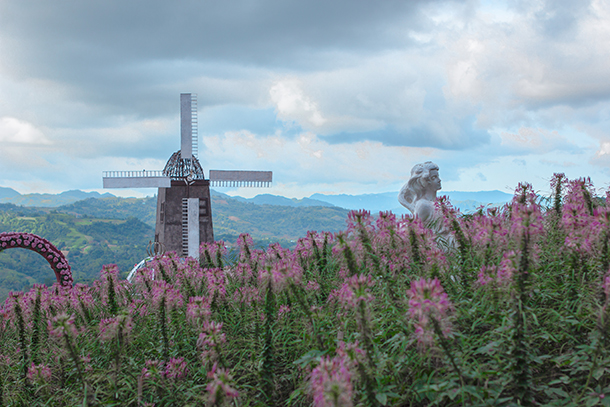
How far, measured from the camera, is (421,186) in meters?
6.32

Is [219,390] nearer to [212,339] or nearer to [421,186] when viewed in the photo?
[212,339]

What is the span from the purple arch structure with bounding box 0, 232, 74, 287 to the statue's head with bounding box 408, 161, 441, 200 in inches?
308

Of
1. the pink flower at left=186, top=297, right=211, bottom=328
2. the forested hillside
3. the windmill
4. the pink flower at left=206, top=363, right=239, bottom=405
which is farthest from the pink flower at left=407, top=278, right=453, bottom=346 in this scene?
the forested hillside

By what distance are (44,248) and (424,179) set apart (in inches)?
343

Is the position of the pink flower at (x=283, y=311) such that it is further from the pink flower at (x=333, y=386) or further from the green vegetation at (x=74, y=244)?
the green vegetation at (x=74, y=244)

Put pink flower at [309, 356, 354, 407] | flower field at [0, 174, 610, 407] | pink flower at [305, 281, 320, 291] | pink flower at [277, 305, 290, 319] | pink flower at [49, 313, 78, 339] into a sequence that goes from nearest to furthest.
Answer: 1. pink flower at [309, 356, 354, 407]
2. flower field at [0, 174, 610, 407]
3. pink flower at [49, 313, 78, 339]
4. pink flower at [277, 305, 290, 319]
5. pink flower at [305, 281, 320, 291]

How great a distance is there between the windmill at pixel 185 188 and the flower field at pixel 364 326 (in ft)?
55.6

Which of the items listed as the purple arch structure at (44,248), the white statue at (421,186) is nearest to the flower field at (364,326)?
the white statue at (421,186)

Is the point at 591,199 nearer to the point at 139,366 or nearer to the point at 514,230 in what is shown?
the point at 514,230

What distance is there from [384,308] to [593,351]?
1.41 metres

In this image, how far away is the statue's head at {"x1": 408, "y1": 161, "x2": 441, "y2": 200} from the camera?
623 centimetres

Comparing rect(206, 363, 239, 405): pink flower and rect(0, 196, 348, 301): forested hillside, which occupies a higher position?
rect(206, 363, 239, 405): pink flower

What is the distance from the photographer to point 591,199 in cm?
440

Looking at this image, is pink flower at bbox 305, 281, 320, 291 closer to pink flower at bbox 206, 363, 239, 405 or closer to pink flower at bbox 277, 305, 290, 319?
pink flower at bbox 277, 305, 290, 319
